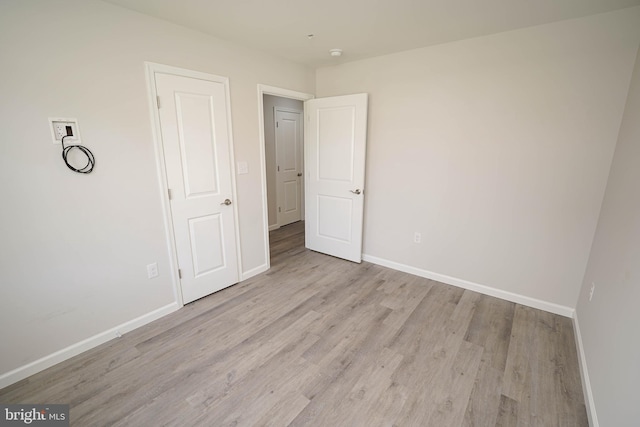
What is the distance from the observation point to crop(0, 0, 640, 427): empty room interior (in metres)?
1.69

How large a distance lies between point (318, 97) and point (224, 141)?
1588 mm

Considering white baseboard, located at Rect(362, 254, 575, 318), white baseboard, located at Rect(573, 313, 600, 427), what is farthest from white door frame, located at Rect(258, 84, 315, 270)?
white baseboard, located at Rect(573, 313, 600, 427)

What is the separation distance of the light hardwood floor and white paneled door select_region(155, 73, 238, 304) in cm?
30

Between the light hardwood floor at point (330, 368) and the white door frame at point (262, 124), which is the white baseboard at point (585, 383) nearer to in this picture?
the light hardwood floor at point (330, 368)

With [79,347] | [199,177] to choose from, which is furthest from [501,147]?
[79,347]

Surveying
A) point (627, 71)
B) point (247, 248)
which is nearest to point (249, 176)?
point (247, 248)

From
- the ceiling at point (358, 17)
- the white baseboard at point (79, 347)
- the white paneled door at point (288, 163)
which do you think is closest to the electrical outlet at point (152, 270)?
the white baseboard at point (79, 347)

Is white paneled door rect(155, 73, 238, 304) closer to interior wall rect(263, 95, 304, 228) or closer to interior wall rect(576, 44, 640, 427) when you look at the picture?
interior wall rect(263, 95, 304, 228)

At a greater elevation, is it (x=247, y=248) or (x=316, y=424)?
(x=247, y=248)

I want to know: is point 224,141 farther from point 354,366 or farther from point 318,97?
point 354,366

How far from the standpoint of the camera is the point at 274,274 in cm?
335

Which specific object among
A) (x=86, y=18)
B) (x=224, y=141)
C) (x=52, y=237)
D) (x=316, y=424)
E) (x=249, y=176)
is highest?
(x=86, y=18)

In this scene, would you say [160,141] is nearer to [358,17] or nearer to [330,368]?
[358,17]

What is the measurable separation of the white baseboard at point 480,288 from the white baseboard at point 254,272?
1294 mm
